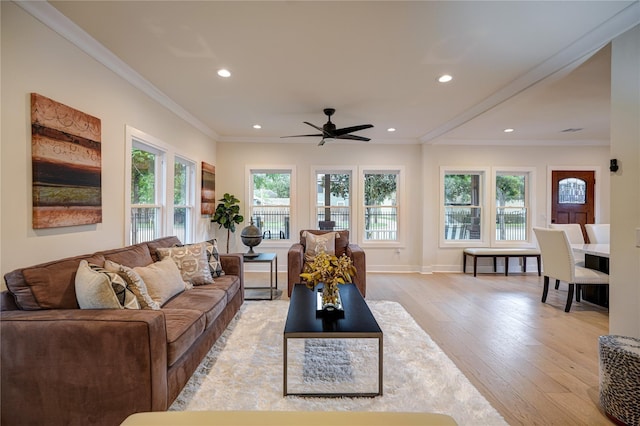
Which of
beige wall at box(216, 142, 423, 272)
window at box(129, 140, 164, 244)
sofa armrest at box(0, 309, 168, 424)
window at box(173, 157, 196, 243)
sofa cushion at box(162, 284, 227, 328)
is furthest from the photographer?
beige wall at box(216, 142, 423, 272)

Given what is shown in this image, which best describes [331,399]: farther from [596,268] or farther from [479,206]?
[479,206]

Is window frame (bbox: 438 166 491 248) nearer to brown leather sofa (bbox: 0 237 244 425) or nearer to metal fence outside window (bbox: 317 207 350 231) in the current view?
metal fence outside window (bbox: 317 207 350 231)

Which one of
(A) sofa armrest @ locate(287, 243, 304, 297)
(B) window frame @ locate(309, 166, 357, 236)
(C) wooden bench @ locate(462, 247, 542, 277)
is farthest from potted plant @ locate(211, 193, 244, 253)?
(C) wooden bench @ locate(462, 247, 542, 277)

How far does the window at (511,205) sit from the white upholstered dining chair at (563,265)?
7.30 feet

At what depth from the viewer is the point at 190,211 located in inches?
193

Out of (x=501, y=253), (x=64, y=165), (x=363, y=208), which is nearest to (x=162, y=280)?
(x=64, y=165)

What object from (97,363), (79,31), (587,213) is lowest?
(97,363)

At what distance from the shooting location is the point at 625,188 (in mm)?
2164

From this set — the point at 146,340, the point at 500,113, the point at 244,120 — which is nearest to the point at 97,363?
the point at 146,340

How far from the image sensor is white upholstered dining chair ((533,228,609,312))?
384 centimetres

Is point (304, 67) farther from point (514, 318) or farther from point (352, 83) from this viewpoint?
point (514, 318)

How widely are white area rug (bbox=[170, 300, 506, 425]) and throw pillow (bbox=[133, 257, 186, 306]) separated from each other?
63cm

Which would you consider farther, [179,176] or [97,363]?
[179,176]

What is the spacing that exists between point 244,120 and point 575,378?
499cm
